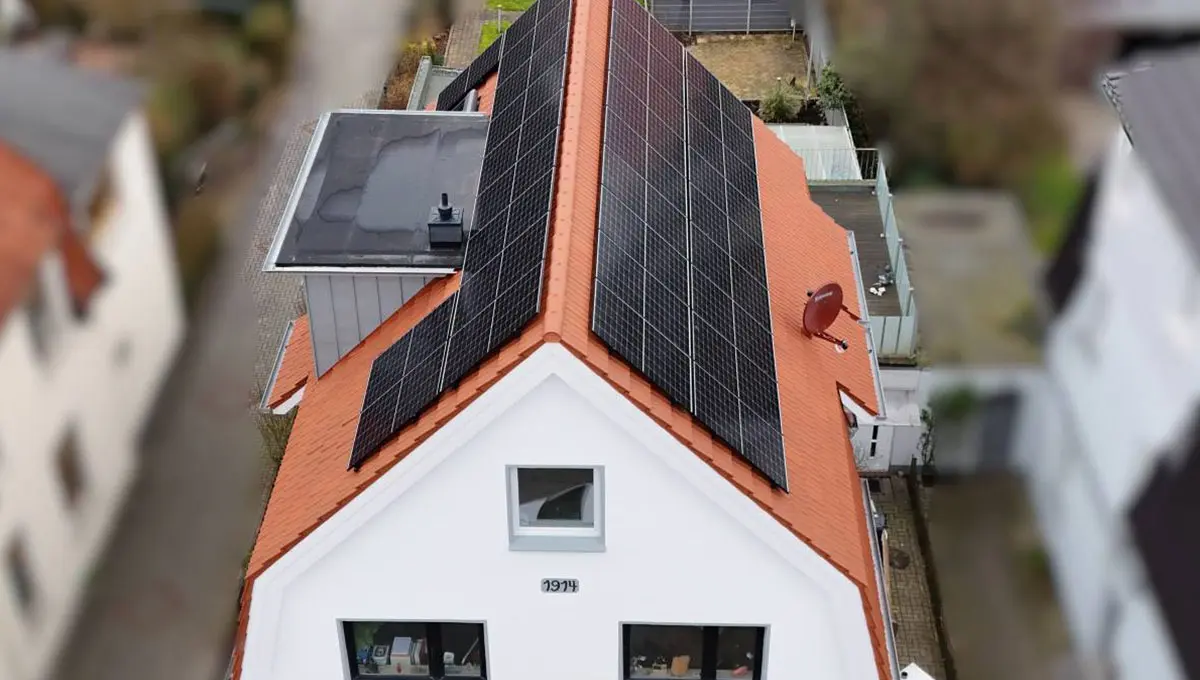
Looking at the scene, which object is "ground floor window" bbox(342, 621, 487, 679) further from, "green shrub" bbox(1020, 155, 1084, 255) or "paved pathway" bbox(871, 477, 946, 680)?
"green shrub" bbox(1020, 155, 1084, 255)

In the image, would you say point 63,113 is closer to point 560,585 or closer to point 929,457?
point 929,457

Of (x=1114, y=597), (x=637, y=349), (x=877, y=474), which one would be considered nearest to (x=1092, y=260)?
(x=1114, y=597)

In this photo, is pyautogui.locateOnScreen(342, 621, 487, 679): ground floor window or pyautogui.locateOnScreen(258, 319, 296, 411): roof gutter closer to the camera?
pyautogui.locateOnScreen(342, 621, 487, 679): ground floor window

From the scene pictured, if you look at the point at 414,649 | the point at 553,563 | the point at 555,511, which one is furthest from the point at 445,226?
the point at 414,649

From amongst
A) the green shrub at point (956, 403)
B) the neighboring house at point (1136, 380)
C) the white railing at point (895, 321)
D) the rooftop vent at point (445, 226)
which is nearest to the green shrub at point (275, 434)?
the rooftop vent at point (445, 226)

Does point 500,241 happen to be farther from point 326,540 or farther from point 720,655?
point 720,655

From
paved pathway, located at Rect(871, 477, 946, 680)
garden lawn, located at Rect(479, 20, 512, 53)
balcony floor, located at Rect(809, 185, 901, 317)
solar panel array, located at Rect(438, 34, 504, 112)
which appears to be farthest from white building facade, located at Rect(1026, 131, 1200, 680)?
garden lawn, located at Rect(479, 20, 512, 53)

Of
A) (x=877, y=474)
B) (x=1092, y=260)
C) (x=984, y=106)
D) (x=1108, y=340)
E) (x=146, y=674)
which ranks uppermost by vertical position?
(x=877, y=474)
